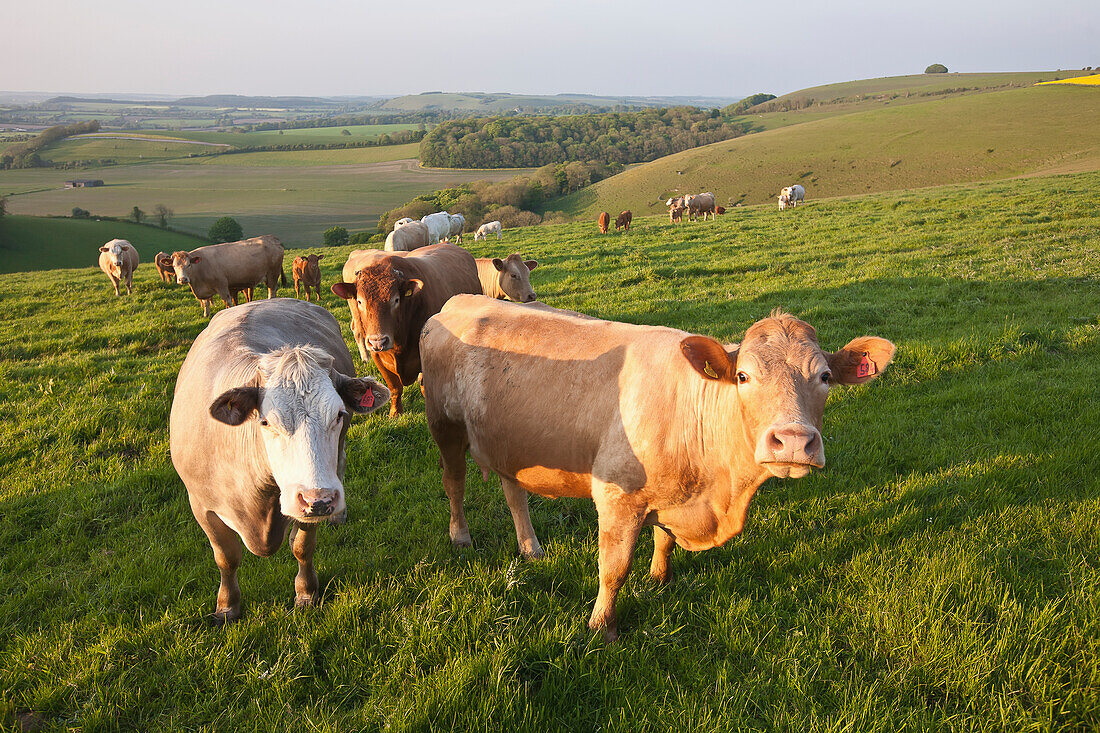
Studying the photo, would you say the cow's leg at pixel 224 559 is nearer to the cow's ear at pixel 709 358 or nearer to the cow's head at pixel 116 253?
the cow's ear at pixel 709 358

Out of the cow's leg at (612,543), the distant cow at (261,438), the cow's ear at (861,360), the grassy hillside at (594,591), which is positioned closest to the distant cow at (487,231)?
the grassy hillside at (594,591)

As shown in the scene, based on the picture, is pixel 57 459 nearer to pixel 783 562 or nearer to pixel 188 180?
pixel 783 562

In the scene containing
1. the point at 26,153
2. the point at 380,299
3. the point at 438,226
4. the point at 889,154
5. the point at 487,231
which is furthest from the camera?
the point at 26,153

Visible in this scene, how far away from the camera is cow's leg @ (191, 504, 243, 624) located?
12.9 feet

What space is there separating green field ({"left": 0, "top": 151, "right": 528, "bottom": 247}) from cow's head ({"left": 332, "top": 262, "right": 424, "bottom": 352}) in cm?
5780

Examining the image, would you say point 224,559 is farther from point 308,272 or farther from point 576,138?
point 576,138

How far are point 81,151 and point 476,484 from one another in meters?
166

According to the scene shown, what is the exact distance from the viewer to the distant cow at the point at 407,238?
22328 millimetres

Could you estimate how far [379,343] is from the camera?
22.0 feet

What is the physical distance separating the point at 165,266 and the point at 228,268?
10.6 ft

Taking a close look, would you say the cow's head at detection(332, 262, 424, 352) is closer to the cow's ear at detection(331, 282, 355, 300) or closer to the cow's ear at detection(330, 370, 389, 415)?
the cow's ear at detection(331, 282, 355, 300)

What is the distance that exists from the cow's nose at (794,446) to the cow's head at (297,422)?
2.32 metres

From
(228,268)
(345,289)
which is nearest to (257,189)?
(228,268)

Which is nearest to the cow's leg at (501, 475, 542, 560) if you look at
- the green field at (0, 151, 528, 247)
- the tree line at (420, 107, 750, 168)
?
the green field at (0, 151, 528, 247)
